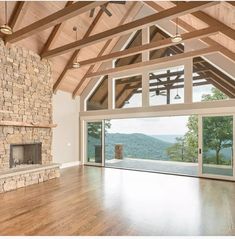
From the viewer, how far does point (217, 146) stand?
6652 mm

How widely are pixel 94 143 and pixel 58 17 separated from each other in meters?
6.12

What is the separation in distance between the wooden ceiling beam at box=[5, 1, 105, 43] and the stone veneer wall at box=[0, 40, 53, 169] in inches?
29.9

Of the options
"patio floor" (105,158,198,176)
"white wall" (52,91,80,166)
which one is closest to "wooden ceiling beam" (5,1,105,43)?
"white wall" (52,91,80,166)

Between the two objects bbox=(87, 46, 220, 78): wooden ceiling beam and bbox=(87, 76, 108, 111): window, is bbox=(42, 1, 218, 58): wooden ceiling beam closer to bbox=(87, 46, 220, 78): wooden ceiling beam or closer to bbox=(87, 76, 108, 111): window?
bbox=(87, 46, 220, 78): wooden ceiling beam

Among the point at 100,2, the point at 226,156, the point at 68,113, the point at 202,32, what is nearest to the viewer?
the point at 100,2

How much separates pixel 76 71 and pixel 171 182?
5.66 m

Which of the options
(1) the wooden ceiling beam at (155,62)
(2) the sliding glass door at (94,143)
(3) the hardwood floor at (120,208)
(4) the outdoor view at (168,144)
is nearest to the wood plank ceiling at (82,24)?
(1) the wooden ceiling beam at (155,62)

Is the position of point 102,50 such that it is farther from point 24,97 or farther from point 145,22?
point 145,22

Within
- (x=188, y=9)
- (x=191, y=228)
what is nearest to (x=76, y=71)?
(x=188, y=9)

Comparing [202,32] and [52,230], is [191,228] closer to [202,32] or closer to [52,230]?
[52,230]

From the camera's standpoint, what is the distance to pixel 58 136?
859cm

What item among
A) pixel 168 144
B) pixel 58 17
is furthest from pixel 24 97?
pixel 168 144

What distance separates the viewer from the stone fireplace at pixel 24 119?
570 cm

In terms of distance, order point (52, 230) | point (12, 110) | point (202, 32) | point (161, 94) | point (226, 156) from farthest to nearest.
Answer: point (161, 94) < point (226, 156) < point (12, 110) < point (202, 32) < point (52, 230)
